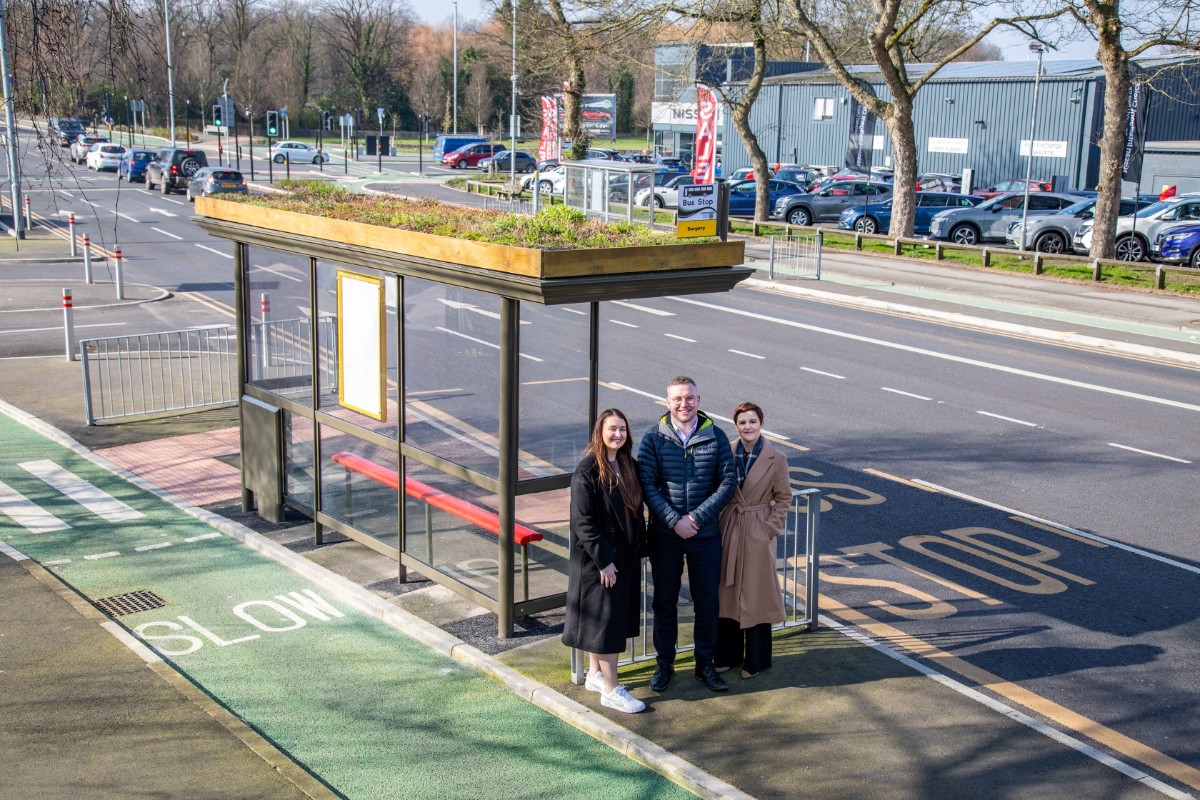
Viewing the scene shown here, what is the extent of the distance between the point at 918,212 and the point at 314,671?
105 feet

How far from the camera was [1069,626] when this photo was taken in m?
8.13

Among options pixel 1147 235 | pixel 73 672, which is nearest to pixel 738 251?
pixel 73 672

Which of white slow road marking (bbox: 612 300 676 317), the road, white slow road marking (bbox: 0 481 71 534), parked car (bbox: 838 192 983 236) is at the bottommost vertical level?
white slow road marking (bbox: 0 481 71 534)

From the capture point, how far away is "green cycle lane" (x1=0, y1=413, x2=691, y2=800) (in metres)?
6.01

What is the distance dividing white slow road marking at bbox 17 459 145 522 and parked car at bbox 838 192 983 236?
28177 mm

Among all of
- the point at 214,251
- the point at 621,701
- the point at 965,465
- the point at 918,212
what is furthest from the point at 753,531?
the point at 918,212

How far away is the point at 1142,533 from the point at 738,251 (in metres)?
5.21

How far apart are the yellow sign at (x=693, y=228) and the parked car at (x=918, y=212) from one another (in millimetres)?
29146

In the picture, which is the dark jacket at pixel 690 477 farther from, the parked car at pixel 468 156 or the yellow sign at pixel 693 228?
the parked car at pixel 468 156

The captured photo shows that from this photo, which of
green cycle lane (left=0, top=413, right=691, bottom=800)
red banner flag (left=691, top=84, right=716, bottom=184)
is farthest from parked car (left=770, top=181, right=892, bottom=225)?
green cycle lane (left=0, top=413, right=691, bottom=800)

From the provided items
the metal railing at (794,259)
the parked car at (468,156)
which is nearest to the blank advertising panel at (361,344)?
the metal railing at (794,259)

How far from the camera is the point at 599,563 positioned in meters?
6.41

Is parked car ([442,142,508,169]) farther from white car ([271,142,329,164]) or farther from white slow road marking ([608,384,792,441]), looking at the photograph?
white slow road marking ([608,384,792,441])

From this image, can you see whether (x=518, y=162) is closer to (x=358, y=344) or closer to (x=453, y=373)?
(x=358, y=344)
